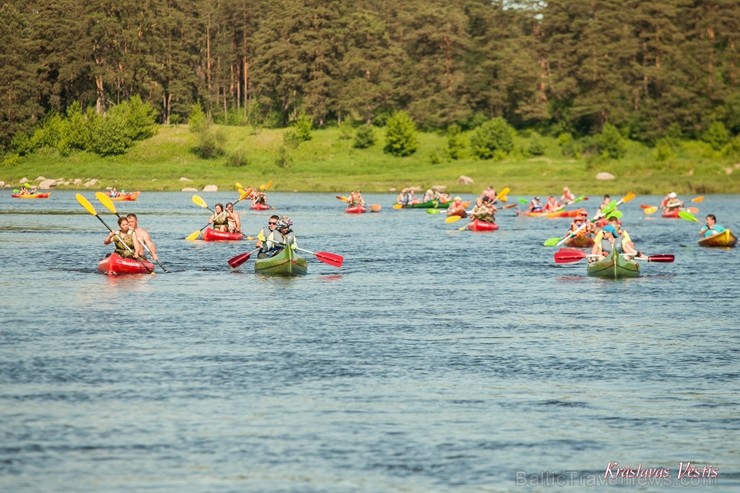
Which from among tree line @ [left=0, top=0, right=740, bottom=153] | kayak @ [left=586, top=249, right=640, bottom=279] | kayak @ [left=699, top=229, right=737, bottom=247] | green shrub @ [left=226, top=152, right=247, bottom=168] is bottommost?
kayak @ [left=699, top=229, right=737, bottom=247]

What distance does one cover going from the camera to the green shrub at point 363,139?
418 ft

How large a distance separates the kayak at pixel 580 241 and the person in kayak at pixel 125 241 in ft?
59.8

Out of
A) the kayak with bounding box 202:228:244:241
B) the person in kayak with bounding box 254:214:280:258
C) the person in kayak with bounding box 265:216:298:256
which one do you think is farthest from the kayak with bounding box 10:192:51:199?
the person in kayak with bounding box 265:216:298:256

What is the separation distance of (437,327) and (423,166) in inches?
3700

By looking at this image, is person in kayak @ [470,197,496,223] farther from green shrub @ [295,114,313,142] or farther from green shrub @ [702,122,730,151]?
green shrub @ [295,114,313,142]

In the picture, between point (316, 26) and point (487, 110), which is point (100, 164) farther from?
point (487, 110)

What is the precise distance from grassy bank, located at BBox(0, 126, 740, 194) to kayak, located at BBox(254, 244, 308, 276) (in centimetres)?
6553

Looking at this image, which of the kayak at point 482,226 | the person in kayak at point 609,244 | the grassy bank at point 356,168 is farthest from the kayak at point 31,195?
the person in kayak at point 609,244

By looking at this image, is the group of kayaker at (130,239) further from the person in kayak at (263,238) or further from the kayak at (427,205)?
the kayak at (427,205)

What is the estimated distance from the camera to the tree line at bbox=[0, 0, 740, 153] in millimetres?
128500

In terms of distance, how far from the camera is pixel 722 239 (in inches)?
1934

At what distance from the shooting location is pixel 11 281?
114ft

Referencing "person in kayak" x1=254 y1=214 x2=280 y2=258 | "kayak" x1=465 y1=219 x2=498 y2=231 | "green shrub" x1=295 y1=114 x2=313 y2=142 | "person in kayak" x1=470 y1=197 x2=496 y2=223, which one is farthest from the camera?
"green shrub" x1=295 y1=114 x2=313 y2=142

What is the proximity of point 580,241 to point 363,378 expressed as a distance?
28.3 metres
